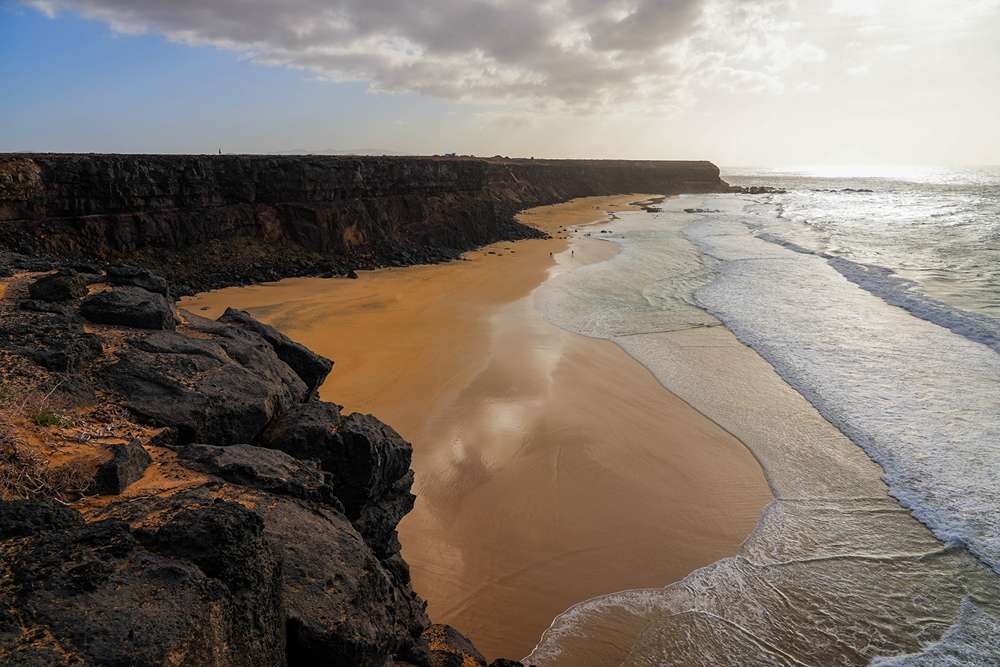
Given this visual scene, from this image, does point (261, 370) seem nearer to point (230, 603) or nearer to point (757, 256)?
point (230, 603)

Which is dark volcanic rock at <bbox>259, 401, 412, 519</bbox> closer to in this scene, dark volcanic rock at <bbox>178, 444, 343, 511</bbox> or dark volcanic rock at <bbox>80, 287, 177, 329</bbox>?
dark volcanic rock at <bbox>178, 444, 343, 511</bbox>

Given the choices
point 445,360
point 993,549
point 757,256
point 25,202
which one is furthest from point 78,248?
point 757,256

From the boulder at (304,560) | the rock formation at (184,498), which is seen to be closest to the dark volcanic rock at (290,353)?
the rock formation at (184,498)

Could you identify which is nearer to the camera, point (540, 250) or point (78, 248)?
point (78, 248)

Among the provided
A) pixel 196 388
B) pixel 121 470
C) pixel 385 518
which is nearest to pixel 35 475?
pixel 121 470

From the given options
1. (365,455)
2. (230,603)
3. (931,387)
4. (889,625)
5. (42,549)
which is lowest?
(889,625)
